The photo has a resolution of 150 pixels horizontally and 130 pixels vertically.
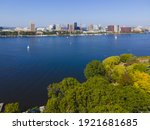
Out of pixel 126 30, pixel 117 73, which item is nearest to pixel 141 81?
pixel 117 73

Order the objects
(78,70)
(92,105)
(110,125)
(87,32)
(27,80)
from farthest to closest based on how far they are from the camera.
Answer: (87,32) < (78,70) < (27,80) < (92,105) < (110,125)

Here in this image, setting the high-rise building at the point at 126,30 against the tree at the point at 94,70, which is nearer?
the tree at the point at 94,70

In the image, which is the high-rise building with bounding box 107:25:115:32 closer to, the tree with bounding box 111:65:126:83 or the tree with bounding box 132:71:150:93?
the tree with bounding box 111:65:126:83

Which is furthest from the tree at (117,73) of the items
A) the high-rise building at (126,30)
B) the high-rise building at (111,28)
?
the high-rise building at (126,30)

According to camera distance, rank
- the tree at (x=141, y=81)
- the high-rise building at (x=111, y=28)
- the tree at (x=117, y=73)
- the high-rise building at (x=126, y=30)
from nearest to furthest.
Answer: the tree at (x=141, y=81) < the tree at (x=117, y=73) < the high-rise building at (x=111, y=28) < the high-rise building at (x=126, y=30)

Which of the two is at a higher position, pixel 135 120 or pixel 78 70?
pixel 135 120

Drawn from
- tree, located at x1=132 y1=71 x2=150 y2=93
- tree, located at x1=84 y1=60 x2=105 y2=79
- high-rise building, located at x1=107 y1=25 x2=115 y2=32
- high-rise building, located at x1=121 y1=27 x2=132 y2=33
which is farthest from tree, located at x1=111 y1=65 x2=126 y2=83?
high-rise building, located at x1=121 y1=27 x2=132 y2=33

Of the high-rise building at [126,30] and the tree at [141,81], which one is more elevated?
the high-rise building at [126,30]

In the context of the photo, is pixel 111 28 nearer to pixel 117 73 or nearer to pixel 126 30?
pixel 126 30

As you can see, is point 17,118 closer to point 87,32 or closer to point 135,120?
point 135,120

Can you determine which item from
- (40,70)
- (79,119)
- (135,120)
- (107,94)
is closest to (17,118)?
(79,119)

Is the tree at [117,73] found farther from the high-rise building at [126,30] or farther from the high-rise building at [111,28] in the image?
the high-rise building at [126,30]
